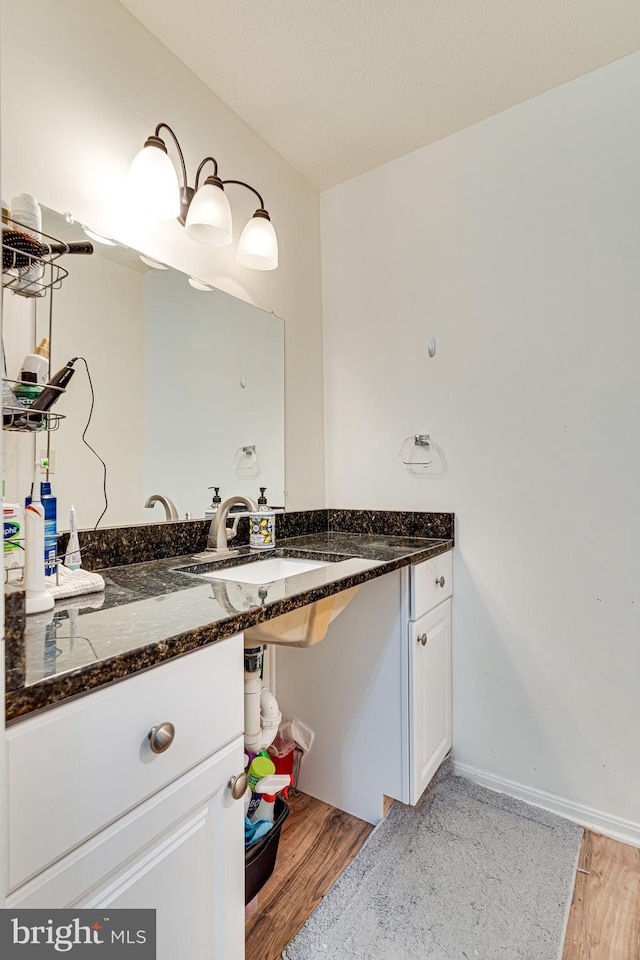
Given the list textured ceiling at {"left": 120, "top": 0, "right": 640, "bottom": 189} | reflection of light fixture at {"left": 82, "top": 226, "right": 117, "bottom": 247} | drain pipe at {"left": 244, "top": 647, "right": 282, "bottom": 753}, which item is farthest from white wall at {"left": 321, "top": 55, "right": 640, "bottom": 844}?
Answer: reflection of light fixture at {"left": 82, "top": 226, "right": 117, "bottom": 247}

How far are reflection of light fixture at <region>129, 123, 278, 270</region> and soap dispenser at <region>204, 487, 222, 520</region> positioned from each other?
80cm

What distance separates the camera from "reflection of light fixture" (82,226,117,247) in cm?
118

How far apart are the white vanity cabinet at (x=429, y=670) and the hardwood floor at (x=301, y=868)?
0.89ft

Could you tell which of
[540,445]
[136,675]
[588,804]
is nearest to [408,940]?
[588,804]

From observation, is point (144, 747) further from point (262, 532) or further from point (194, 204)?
point (194, 204)

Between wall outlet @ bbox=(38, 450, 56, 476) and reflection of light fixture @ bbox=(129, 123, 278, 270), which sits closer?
wall outlet @ bbox=(38, 450, 56, 476)

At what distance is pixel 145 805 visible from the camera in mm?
657

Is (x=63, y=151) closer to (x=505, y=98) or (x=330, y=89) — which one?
(x=330, y=89)

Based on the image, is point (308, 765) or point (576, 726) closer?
point (576, 726)

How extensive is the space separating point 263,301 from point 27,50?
92cm

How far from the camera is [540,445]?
1.61 m

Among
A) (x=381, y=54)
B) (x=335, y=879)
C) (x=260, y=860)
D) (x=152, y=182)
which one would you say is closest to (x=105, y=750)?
(x=260, y=860)

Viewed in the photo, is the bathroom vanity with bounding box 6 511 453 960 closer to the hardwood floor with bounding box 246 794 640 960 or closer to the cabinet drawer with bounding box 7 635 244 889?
the cabinet drawer with bounding box 7 635 244 889

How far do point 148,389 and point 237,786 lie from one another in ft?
3.42
